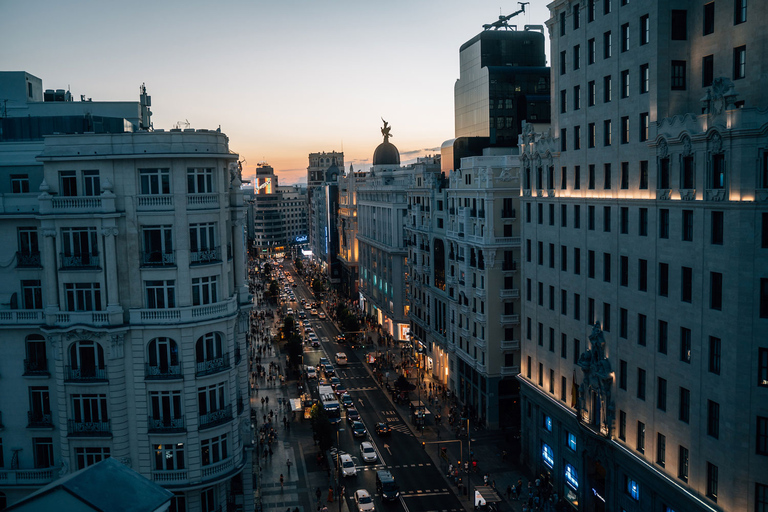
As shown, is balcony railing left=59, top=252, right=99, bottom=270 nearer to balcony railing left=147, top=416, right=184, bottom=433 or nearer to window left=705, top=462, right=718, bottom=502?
balcony railing left=147, top=416, right=184, bottom=433

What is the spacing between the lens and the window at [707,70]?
46562 mm

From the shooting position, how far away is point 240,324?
51.9 metres

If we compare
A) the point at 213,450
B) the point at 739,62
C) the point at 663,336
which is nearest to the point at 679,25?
the point at 739,62

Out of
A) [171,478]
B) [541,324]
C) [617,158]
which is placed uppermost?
[617,158]

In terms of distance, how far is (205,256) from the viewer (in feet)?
152

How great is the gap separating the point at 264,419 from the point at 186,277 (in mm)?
42014

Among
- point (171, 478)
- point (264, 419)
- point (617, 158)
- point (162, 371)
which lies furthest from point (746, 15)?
point (264, 419)

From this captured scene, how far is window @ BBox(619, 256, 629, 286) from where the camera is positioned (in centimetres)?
5169

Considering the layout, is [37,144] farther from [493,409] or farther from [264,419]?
[493,409]

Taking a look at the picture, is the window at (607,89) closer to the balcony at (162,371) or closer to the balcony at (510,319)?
the balcony at (510,319)

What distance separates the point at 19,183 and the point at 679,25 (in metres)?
48.9

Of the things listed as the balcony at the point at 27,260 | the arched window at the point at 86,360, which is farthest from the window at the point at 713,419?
the balcony at the point at 27,260

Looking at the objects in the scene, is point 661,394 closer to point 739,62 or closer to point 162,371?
point 739,62

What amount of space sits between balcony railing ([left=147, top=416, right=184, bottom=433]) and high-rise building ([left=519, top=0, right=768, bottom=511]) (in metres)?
32.4
